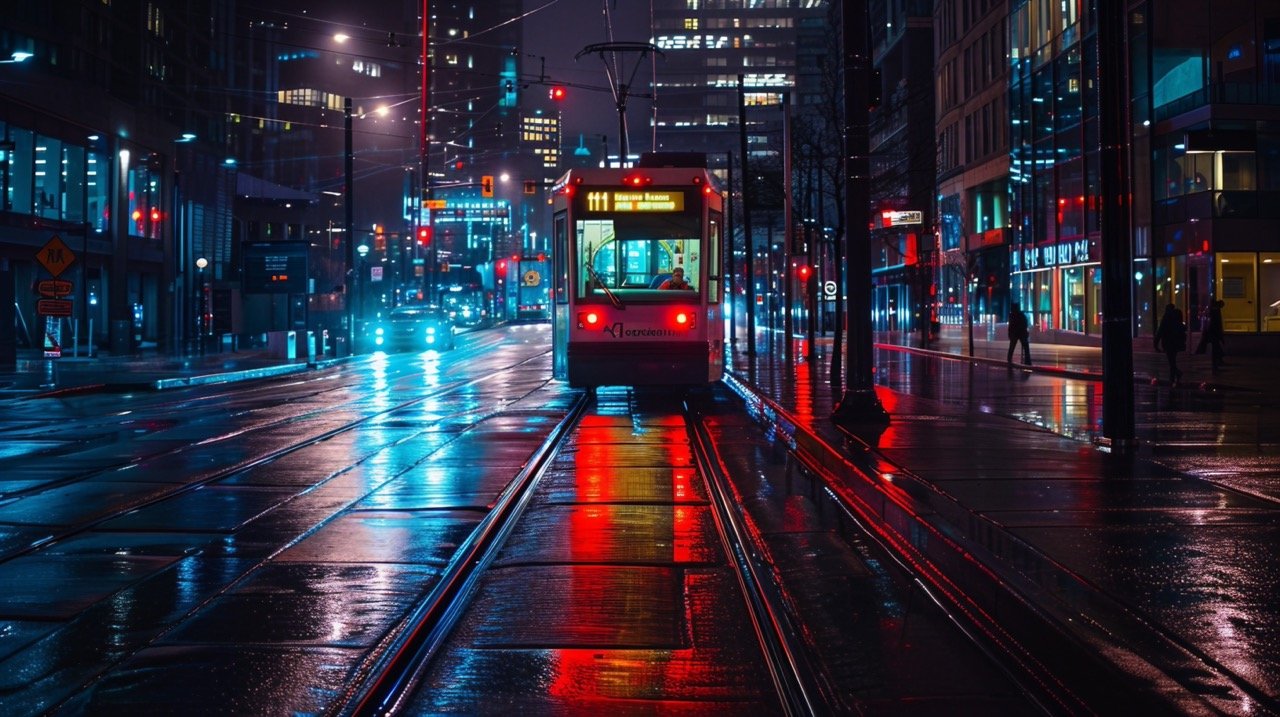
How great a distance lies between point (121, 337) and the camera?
5041 centimetres

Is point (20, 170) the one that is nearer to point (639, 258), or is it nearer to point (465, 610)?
point (639, 258)

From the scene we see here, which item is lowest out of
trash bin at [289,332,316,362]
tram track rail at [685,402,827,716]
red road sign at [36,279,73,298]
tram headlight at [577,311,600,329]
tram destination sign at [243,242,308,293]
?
tram track rail at [685,402,827,716]

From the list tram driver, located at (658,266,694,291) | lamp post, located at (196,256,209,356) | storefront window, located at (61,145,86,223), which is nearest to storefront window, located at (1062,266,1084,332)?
tram driver, located at (658,266,694,291)

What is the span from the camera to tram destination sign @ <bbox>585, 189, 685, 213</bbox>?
2230 cm

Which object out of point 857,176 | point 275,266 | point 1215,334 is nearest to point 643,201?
point 857,176

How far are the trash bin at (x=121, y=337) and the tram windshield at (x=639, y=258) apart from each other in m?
33.6

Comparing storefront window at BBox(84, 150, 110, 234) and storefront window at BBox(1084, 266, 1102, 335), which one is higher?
storefront window at BBox(84, 150, 110, 234)

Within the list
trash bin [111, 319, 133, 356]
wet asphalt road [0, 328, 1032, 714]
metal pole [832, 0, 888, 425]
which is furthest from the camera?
trash bin [111, 319, 133, 356]

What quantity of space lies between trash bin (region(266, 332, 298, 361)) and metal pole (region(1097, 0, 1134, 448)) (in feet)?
118

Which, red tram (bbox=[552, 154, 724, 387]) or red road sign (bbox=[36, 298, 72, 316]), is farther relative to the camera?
red road sign (bbox=[36, 298, 72, 316])

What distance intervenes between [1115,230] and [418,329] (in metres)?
47.5

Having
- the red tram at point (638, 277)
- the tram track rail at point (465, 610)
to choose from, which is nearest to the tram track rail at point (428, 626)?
the tram track rail at point (465, 610)

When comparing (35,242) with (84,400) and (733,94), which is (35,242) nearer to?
(84,400)

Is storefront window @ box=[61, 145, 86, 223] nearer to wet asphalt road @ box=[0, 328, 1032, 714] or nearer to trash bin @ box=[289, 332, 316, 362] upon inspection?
trash bin @ box=[289, 332, 316, 362]
